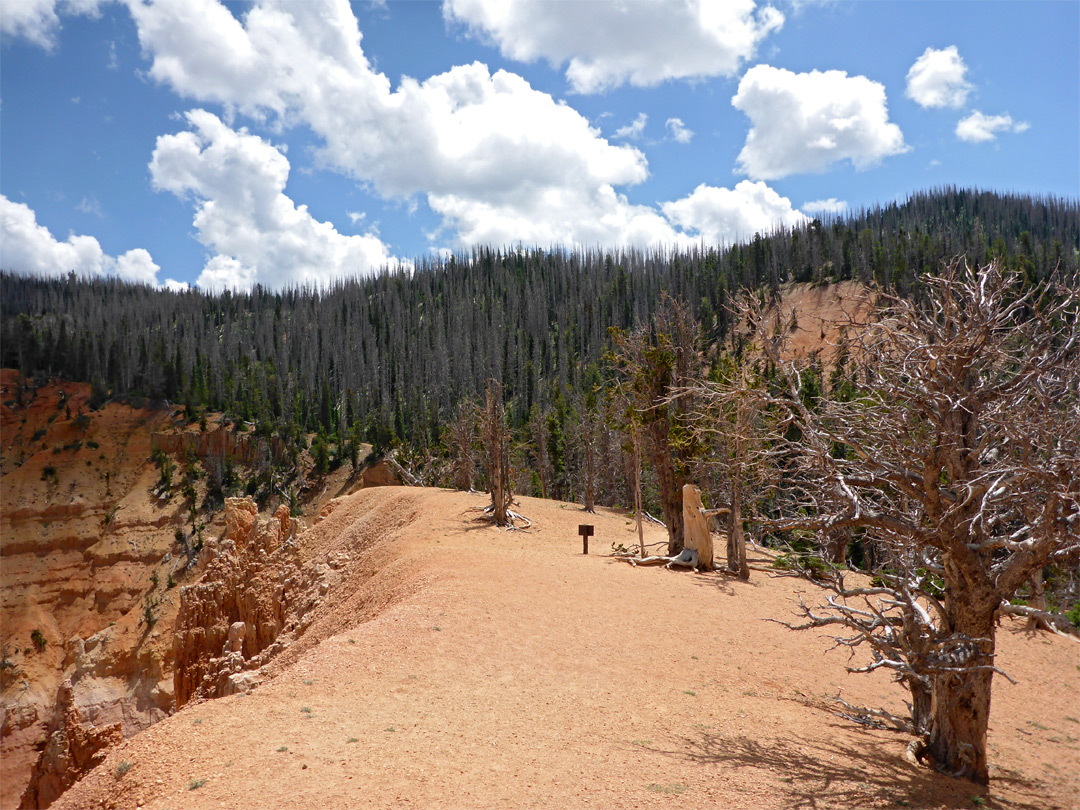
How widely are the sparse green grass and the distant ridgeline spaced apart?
5230 centimetres

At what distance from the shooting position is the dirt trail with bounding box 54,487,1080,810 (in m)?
5.68

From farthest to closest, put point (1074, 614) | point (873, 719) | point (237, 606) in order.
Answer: point (237, 606)
point (1074, 614)
point (873, 719)

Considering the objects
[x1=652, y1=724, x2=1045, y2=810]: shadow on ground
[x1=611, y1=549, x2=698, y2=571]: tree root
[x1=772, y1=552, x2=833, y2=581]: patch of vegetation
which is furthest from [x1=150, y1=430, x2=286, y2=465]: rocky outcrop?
[x1=652, y1=724, x2=1045, y2=810]: shadow on ground

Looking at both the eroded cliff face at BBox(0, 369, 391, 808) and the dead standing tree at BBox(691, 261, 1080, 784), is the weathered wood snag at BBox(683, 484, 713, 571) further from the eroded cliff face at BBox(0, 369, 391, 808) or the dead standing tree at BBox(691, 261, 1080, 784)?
the dead standing tree at BBox(691, 261, 1080, 784)

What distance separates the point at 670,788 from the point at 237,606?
1929cm

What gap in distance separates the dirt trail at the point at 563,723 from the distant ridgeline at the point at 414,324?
4636cm

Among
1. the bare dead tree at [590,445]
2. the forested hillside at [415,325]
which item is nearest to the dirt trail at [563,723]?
the bare dead tree at [590,445]

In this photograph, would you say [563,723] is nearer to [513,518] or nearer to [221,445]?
[513,518]

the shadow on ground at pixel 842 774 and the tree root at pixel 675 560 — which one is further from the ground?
the tree root at pixel 675 560

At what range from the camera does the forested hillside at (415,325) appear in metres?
71.5

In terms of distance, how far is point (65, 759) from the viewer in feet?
79.0

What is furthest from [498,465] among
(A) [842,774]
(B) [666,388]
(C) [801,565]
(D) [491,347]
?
(D) [491,347]

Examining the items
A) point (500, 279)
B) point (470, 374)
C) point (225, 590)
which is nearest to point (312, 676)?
point (225, 590)

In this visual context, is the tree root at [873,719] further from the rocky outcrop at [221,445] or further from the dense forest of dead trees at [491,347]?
the rocky outcrop at [221,445]
